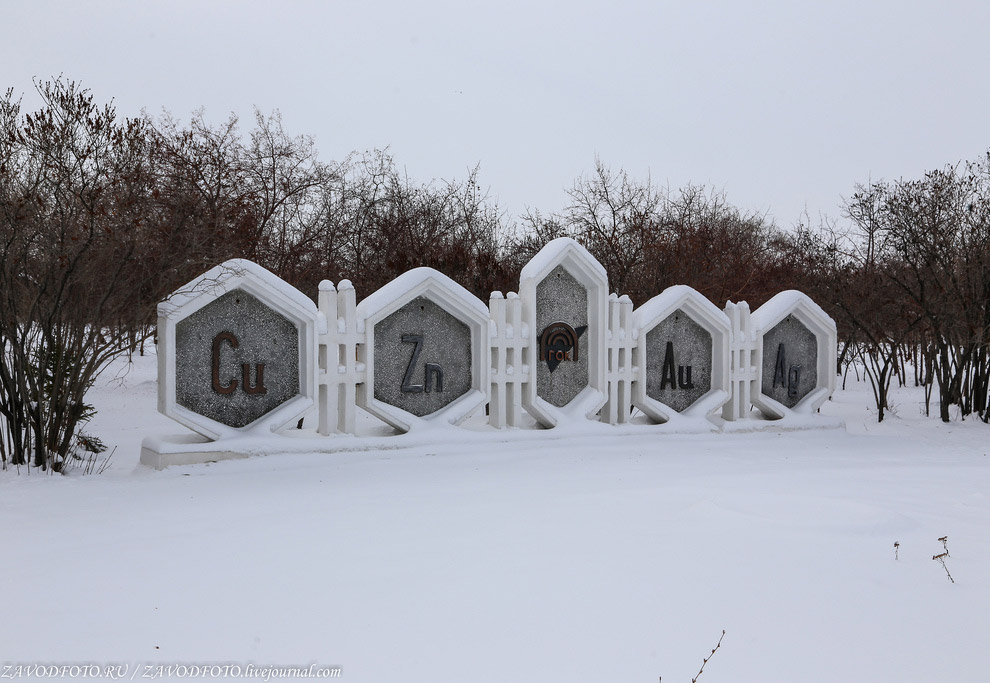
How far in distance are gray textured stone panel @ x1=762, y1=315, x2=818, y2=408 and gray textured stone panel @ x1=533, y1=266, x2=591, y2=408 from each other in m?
3.61

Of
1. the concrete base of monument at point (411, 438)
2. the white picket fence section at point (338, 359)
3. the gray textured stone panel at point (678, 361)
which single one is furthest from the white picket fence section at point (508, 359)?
the gray textured stone panel at point (678, 361)

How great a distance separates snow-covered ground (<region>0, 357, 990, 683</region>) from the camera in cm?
386

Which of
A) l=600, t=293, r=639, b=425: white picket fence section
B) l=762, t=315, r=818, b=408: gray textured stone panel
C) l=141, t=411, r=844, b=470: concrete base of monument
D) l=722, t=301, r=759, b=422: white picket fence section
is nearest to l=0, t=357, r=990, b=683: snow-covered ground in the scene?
l=141, t=411, r=844, b=470: concrete base of monument

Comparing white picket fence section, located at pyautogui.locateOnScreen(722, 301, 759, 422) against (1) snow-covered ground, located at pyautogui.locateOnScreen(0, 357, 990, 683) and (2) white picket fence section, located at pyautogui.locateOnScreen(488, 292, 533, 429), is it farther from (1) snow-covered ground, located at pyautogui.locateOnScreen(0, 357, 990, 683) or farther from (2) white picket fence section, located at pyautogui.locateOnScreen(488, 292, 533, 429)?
(1) snow-covered ground, located at pyautogui.locateOnScreen(0, 357, 990, 683)

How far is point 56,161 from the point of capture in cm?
848

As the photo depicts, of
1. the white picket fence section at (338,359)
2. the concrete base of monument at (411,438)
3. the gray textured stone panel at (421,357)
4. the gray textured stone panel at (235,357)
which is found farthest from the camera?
the gray textured stone panel at (421,357)

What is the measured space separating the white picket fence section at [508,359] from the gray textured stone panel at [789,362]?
15.3 ft

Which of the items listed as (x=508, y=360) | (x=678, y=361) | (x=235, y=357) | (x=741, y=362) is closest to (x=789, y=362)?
(x=741, y=362)

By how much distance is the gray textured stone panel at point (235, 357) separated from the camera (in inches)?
359

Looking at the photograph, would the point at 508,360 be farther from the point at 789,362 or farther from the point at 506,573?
the point at 506,573

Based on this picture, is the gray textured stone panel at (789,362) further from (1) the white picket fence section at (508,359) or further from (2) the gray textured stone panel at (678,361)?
(1) the white picket fence section at (508,359)

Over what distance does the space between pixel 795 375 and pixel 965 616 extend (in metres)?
10.1

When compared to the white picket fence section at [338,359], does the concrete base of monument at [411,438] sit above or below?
below

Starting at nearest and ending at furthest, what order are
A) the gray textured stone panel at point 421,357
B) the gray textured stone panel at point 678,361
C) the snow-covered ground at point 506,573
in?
1. the snow-covered ground at point 506,573
2. the gray textured stone panel at point 421,357
3. the gray textured stone panel at point 678,361
